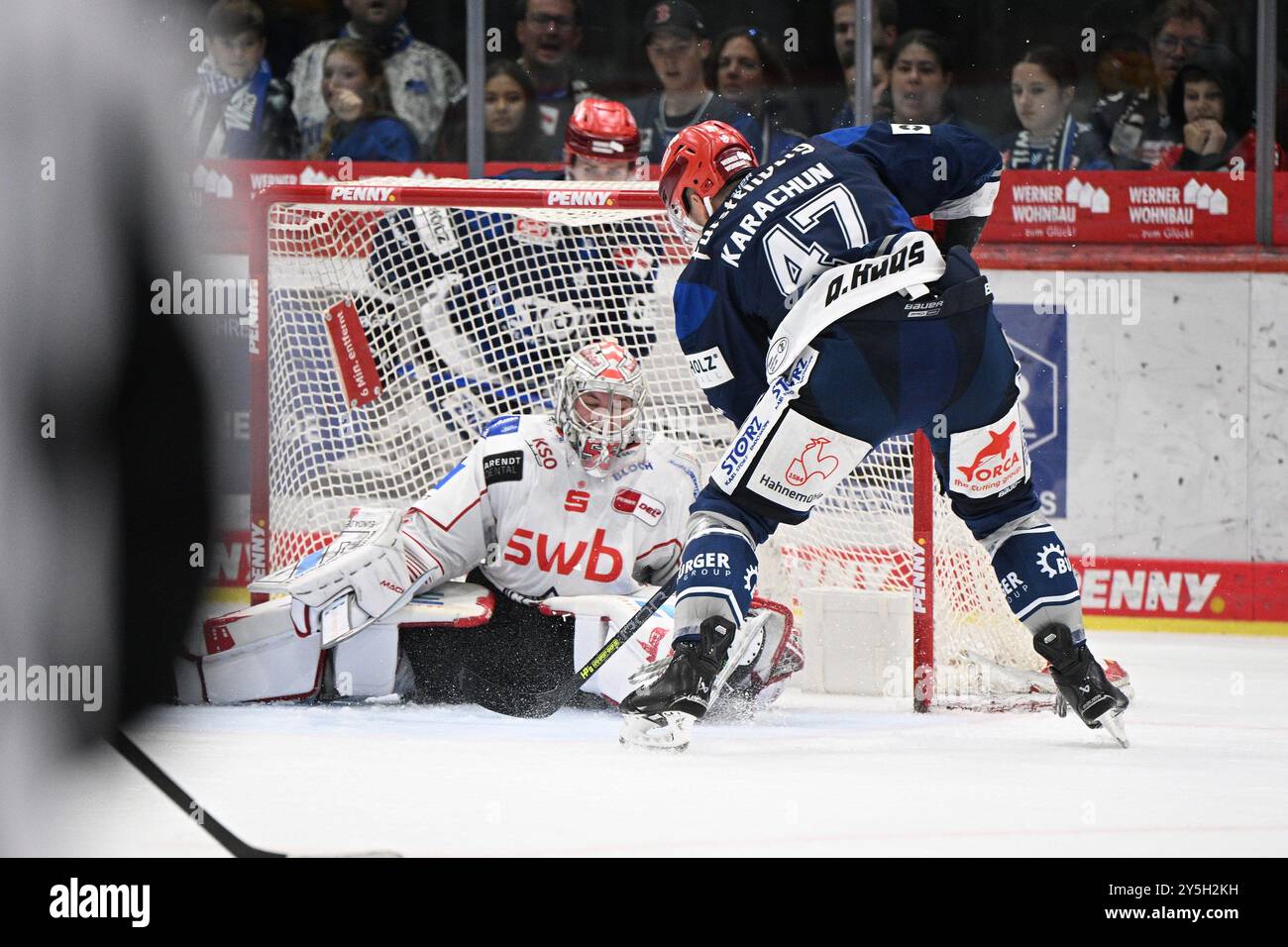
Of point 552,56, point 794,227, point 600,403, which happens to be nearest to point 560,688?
point 600,403

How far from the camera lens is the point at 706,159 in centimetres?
350

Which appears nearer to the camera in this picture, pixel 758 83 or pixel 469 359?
pixel 469 359

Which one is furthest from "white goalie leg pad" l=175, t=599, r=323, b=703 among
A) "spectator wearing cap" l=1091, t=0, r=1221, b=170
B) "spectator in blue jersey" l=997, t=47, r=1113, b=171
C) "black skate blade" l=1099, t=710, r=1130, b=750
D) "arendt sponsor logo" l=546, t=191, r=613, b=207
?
"spectator wearing cap" l=1091, t=0, r=1221, b=170

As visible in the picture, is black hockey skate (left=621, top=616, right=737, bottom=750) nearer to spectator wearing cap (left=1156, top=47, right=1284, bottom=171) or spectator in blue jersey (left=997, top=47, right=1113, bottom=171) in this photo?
spectator in blue jersey (left=997, top=47, right=1113, bottom=171)

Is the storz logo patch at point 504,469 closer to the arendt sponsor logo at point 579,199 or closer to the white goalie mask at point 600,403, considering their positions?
the white goalie mask at point 600,403

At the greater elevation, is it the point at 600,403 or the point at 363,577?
the point at 600,403

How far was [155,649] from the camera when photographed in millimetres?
1438

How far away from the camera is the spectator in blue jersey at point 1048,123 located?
6.06 meters

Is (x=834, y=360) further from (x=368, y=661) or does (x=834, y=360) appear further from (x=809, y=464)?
(x=368, y=661)

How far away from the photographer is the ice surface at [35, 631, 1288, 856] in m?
2.47

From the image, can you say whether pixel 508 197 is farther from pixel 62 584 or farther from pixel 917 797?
pixel 62 584

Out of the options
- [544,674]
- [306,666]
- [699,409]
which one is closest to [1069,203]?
[699,409]

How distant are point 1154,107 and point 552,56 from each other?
7.01 ft

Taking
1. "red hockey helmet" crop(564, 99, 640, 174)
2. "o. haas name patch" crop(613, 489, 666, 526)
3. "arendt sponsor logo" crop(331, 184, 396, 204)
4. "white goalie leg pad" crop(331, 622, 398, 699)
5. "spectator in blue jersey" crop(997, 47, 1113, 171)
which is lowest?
"white goalie leg pad" crop(331, 622, 398, 699)
